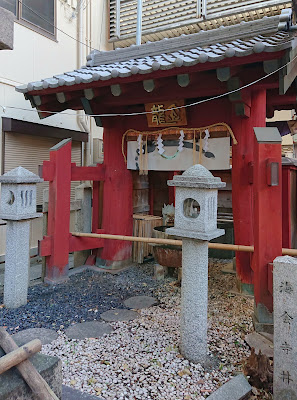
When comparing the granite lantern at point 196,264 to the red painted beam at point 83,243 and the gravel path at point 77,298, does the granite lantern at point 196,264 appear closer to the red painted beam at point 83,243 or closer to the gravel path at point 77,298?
the gravel path at point 77,298

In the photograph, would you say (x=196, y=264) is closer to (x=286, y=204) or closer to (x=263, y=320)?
(x=263, y=320)

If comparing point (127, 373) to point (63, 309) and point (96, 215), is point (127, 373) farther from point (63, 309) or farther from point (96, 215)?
point (96, 215)

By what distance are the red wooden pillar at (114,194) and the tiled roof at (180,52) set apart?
4.62 feet

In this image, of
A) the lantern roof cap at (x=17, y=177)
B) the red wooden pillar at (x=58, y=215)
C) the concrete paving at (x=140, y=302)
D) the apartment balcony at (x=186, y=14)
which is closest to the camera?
the lantern roof cap at (x=17, y=177)

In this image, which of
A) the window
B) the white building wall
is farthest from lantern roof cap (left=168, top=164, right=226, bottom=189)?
the window

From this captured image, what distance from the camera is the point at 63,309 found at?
15.4 ft

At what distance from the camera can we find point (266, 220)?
12.9 feet

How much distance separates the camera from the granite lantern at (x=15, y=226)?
4629 mm

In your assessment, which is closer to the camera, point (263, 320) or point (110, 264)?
point (263, 320)

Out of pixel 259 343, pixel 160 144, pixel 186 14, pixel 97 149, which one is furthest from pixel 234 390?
pixel 186 14

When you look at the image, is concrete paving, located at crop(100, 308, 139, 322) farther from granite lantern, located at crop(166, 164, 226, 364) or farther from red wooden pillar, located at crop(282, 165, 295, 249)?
red wooden pillar, located at crop(282, 165, 295, 249)

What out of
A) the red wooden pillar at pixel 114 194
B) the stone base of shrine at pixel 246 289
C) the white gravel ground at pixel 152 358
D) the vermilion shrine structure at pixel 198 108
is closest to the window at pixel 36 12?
the vermilion shrine structure at pixel 198 108

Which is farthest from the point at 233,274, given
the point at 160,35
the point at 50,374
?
the point at 160,35

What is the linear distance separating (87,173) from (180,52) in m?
2.90
